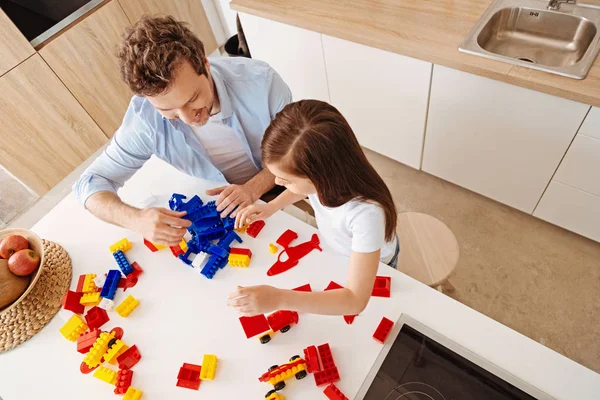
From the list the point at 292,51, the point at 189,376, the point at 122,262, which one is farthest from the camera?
the point at 292,51

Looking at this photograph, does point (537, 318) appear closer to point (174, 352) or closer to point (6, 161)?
point (174, 352)

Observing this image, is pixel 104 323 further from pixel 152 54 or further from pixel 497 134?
pixel 497 134

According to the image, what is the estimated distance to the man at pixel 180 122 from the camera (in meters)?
1.00

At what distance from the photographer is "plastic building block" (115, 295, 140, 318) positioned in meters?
1.07

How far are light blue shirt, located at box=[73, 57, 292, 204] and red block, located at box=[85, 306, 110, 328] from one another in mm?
Answer: 390

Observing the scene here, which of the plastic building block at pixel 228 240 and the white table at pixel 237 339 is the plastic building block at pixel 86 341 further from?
the plastic building block at pixel 228 240

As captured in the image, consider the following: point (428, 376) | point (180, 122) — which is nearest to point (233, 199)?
point (180, 122)

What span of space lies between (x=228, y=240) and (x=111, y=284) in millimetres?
364

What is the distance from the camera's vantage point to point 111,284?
112cm

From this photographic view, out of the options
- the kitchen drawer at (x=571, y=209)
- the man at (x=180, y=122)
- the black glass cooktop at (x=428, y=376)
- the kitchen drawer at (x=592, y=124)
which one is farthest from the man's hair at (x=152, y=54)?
the kitchen drawer at (x=571, y=209)

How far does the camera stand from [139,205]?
1.31m

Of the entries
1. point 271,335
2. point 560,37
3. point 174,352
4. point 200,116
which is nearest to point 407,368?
point 271,335

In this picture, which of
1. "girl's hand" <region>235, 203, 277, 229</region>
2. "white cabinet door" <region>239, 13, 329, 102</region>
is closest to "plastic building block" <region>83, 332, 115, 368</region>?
"girl's hand" <region>235, 203, 277, 229</region>

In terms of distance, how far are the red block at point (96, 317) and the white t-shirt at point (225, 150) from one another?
2.11 feet
